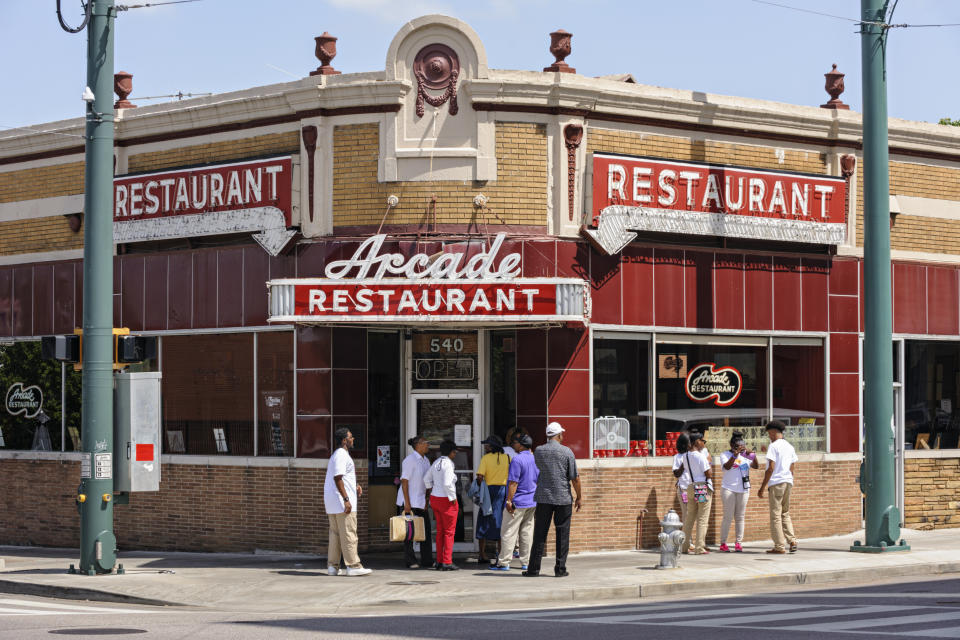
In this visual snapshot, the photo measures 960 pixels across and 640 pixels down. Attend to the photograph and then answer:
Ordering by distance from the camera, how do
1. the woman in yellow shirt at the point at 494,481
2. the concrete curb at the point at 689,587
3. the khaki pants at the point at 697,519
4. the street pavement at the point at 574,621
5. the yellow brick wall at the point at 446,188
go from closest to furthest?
the street pavement at the point at 574,621, the concrete curb at the point at 689,587, the woman in yellow shirt at the point at 494,481, the yellow brick wall at the point at 446,188, the khaki pants at the point at 697,519

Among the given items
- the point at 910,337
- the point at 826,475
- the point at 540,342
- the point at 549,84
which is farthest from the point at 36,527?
the point at 910,337

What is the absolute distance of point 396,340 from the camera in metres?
20.6

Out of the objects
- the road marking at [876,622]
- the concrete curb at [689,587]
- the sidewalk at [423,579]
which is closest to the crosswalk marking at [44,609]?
the sidewalk at [423,579]

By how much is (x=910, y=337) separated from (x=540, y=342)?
7519mm

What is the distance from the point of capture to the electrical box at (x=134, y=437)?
18062mm

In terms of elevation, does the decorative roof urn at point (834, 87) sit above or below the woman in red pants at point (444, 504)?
above

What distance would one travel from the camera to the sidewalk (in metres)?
15.9

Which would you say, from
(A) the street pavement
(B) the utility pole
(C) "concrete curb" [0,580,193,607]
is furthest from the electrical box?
→ (B) the utility pole

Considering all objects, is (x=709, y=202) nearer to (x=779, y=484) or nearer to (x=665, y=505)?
(x=779, y=484)

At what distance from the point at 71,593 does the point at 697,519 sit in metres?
8.77

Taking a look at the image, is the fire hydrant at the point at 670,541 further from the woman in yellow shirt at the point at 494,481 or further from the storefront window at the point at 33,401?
the storefront window at the point at 33,401

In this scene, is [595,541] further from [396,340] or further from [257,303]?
[257,303]

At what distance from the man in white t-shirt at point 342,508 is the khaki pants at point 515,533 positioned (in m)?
Result: 1.82

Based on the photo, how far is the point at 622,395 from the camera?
68.2 feet
